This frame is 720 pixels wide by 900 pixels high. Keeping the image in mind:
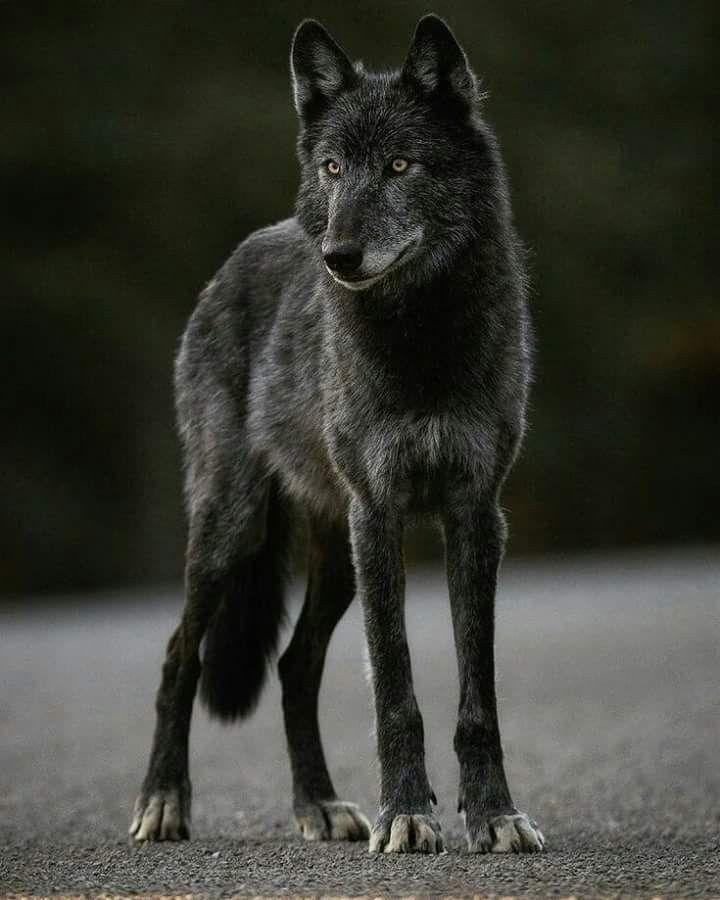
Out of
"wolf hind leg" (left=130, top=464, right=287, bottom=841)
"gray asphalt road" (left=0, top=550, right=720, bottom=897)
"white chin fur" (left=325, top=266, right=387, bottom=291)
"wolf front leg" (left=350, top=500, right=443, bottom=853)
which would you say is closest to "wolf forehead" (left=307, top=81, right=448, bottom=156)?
"white chin fur" (left=325, top=266, right=387, bottom=291)

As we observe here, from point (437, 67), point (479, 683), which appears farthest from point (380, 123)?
point (479, 683)

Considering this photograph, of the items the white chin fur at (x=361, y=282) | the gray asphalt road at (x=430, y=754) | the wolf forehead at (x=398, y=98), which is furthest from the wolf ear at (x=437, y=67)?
the gray asphalt road at (x=430, y=754)

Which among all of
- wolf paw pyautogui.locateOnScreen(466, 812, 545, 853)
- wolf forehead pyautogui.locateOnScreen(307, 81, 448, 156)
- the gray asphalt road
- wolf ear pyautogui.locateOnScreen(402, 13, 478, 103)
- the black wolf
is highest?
wolf ear pyautogui.locateOnScreen(402, 13, 478, 103)

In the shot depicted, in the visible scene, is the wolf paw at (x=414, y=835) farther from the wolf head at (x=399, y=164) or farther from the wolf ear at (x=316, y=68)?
the wolf ear at (x=316, y=68)

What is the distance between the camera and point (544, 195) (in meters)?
21.9

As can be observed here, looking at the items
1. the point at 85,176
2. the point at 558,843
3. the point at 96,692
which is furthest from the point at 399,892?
the point at 85,176

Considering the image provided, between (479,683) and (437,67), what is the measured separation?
6.26ft

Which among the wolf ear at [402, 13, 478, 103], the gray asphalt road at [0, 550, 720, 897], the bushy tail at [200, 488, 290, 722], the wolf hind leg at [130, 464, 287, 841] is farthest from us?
the bushy tail at [200, 488, 290, 722]

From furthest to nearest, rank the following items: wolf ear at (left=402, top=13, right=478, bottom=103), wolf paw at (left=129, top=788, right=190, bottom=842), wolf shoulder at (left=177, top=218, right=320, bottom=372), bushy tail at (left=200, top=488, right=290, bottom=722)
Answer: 1. bushy tail at (left=200, top=488, right=290, bottom=722)
2. wolf shoulder at (left=177, top=218, right=320, bottom=372)
3. wolf paw at (left=129, top=788, right=190, bottom=842)
4. wolf ear at (left=402, top=13, right=478, bottom=103)

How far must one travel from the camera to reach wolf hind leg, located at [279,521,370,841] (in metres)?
5.57

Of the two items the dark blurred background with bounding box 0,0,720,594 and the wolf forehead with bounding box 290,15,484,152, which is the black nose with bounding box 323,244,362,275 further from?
the dark blurred background with bounding box 0,0,720,594

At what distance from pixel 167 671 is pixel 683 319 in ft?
60.3

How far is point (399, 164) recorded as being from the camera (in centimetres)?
462

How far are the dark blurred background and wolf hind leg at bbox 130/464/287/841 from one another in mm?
13938
